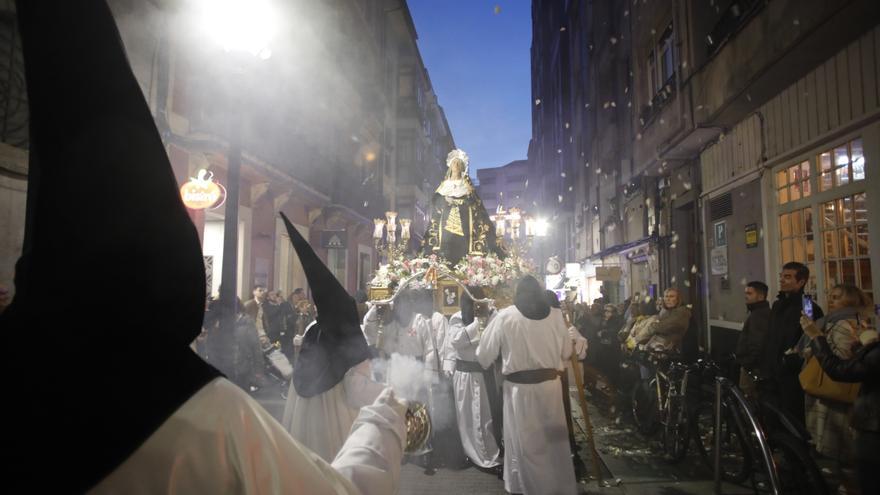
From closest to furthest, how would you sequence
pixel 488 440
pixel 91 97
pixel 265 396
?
1. pixel 91 97
2. pixel 488 440
3. pixel 265 396

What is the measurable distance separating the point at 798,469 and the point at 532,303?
2505 millimetres

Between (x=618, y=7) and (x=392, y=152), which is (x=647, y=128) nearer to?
(x=618, y=7)

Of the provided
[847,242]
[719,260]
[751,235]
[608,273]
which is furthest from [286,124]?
[847,242]

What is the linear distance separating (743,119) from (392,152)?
24.2 m

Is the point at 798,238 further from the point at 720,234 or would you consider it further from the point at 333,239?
the point at 333,239

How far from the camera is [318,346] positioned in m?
3.46

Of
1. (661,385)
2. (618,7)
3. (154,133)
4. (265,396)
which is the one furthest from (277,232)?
(154,133)

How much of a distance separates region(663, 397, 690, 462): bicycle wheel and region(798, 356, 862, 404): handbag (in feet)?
4.20

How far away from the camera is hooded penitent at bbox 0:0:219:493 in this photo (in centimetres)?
101

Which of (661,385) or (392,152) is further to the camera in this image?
(392,152)

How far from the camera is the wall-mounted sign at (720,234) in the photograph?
1057 cm

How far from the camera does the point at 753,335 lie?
5.82 meters

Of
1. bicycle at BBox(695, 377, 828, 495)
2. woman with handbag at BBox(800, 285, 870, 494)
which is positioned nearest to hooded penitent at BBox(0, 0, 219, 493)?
woman with handbag at BBox(800, 285, 870, 494)

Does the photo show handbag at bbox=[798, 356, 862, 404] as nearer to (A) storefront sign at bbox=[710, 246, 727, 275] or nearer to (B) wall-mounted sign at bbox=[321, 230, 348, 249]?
(A) storefront sign at bbox=[710, 246, 727, 275]
